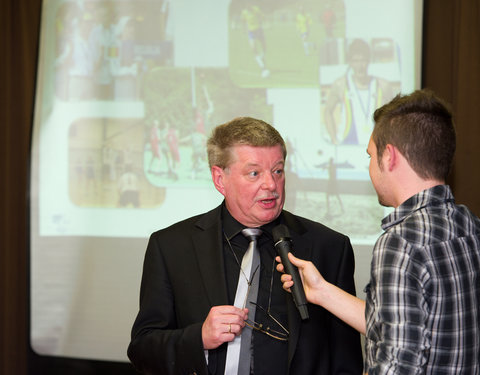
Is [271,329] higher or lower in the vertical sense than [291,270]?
lower

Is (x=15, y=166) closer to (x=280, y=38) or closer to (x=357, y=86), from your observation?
(x=280, y=38)

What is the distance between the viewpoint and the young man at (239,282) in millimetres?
2072

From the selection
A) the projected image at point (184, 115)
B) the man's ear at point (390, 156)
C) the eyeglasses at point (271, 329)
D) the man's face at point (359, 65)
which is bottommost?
the eyeglasses at point (271, 329)

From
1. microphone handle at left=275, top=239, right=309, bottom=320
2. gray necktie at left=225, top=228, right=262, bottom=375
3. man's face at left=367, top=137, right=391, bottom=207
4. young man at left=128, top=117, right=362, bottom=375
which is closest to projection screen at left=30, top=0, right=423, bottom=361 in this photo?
young man at left=128, top=117, right=362, bottom=375

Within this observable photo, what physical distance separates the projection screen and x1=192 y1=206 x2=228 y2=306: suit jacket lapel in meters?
1.41

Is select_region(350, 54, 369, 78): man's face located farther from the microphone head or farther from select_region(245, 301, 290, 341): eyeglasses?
select_region(245, 301, 290, 341): eyeglasses

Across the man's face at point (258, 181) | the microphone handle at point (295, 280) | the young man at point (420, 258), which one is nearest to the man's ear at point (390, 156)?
the young man at point (420, 258)

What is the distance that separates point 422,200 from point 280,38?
236 cm

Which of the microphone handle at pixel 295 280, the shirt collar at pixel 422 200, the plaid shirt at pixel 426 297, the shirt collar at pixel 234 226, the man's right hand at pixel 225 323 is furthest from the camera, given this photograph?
the shirt collar at pixel 234 226

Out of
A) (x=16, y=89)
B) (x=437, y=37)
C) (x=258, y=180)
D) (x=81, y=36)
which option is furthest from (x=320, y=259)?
(x=16, y=89)

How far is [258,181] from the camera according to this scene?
2.21 meters

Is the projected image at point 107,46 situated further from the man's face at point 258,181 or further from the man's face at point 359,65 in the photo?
the man's face at point 258,181

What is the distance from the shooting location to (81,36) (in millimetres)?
3979

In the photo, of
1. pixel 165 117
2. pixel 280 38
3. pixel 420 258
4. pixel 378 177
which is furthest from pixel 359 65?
pixel 420 258
